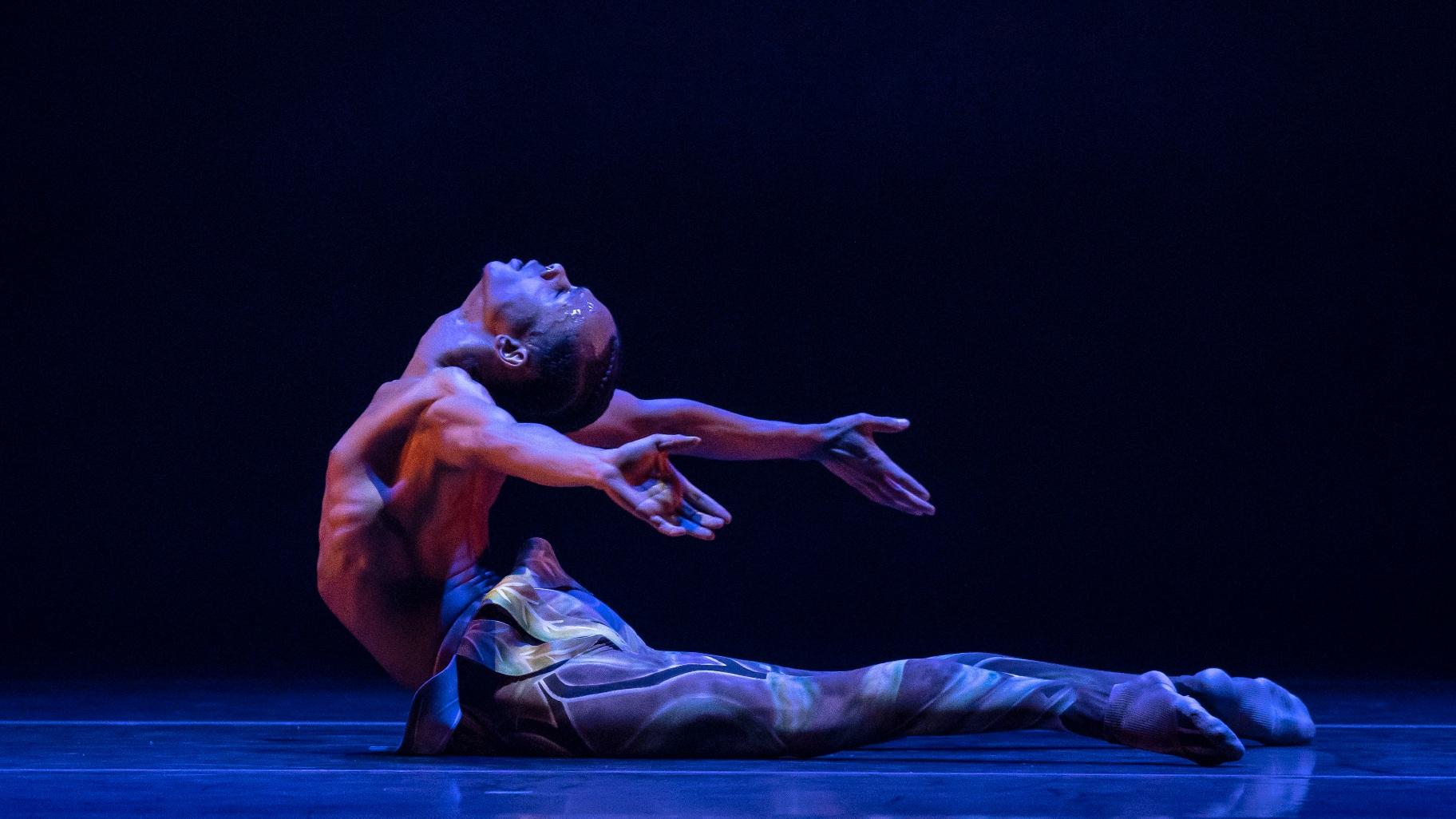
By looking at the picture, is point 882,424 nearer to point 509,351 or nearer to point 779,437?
point 779,437

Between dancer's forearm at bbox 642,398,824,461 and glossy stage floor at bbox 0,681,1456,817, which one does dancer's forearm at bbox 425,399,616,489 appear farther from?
dancer's forearm at bbox 642,398,824,461

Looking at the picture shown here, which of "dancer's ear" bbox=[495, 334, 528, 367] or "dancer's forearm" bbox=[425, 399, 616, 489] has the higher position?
"dancer's ear" bbox=[495, 334, 528, 367]

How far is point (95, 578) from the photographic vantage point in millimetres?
4145

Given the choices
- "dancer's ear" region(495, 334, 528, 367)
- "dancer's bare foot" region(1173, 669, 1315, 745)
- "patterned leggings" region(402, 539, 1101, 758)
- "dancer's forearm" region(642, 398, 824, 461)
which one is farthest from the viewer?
"dancer's forearm" region(642, 398, 824, 461)

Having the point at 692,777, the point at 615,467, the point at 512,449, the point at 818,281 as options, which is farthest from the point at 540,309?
the point at 818,281

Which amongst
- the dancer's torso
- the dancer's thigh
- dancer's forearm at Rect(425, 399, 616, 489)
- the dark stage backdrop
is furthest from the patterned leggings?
the dark stage backdrop

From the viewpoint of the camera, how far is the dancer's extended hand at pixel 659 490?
1633 millimetres

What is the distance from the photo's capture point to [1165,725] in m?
1.67

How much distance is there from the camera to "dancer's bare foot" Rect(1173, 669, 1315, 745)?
192 cm

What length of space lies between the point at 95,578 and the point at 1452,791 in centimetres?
362

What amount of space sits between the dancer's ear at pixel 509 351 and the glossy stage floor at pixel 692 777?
544 mm

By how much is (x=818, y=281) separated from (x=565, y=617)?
7.74ft

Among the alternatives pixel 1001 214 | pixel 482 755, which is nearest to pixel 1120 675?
pixel 482 755

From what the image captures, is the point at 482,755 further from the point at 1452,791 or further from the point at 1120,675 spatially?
the point at 1452,791
